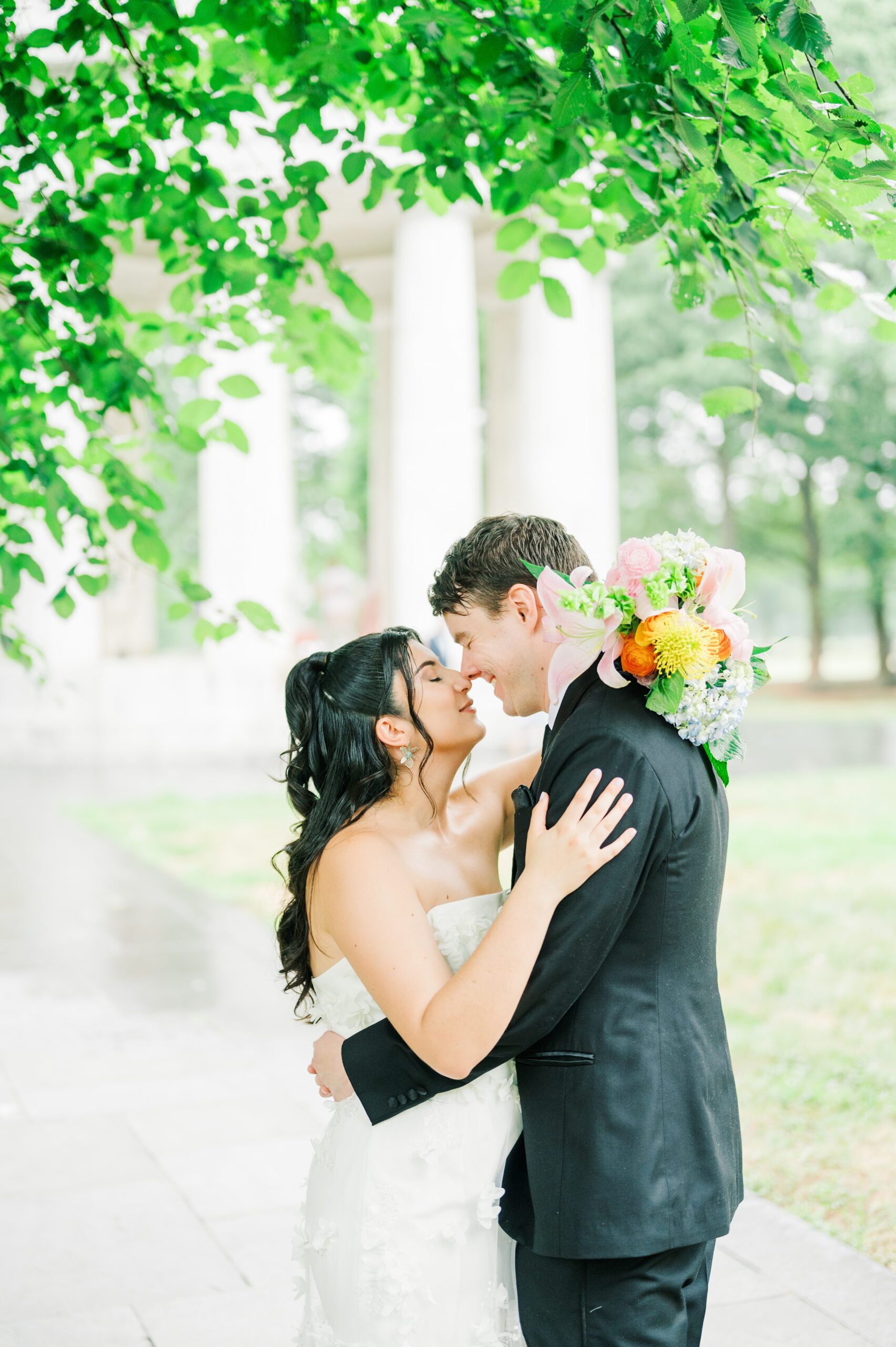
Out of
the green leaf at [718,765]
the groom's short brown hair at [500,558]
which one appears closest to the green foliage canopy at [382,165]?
the groom's short brown hair at [500,558]

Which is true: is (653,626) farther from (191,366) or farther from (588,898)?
(191,366)

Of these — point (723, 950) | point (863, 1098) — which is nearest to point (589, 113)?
point (863, 1098)

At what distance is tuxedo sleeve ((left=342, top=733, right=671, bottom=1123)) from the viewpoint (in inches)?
→ 92.8

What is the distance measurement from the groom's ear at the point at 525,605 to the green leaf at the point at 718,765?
50cm

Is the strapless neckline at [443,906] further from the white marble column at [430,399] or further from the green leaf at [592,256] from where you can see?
the white marble column at [430,399]

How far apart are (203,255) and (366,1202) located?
347cm

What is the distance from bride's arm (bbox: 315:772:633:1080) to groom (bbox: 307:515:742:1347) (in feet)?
0.14

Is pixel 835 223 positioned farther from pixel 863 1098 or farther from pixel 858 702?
pixel 858 702

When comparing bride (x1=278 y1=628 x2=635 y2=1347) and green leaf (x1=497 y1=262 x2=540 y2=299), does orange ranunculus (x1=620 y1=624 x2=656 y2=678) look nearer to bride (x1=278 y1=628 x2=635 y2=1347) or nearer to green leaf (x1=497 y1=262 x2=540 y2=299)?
bride (x1=278 y1=628 x2=635 y2=1347)

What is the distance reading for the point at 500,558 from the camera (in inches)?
113

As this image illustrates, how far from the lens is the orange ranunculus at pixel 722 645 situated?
2.38m

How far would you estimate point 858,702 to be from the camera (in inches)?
1410

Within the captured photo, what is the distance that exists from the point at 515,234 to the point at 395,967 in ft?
9.62

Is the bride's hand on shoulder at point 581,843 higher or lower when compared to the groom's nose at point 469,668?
lower
